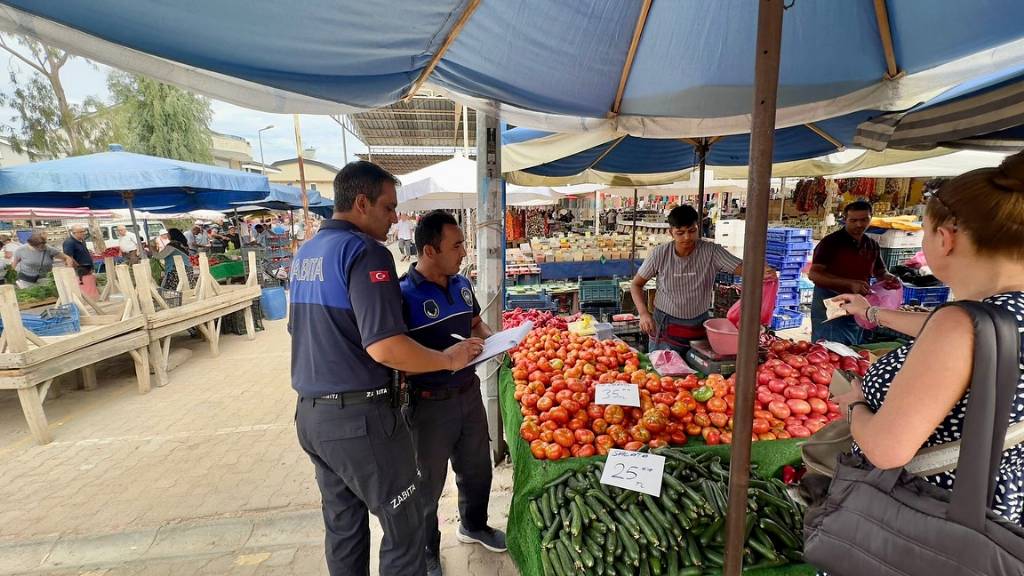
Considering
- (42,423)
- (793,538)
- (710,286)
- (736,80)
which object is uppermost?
(736,80)

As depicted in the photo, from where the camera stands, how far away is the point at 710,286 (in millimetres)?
3900

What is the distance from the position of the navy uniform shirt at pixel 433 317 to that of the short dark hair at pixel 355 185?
22.2 inches

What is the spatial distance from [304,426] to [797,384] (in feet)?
9.65

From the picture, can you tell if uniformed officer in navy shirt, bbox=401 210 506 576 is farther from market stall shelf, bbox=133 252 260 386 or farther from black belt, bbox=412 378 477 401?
market stall shelf, bbox=133 252 260 386

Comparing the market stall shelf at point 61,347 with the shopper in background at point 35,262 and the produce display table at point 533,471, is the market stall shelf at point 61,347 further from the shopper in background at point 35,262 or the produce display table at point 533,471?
the produce display table at point 533,471

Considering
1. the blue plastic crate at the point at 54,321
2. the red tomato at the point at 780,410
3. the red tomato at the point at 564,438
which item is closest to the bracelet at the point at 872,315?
the red tomato at the point at 780,410

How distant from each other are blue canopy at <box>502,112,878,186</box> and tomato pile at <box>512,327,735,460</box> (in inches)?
68.1

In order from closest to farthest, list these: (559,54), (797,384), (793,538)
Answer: (793,538) → (559,54) → (797,384)

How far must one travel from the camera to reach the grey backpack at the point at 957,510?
955 millimetres

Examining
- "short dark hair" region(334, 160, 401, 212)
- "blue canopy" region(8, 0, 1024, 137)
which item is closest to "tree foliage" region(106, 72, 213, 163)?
"blue canopy" region(8, 0, 1024, 137)

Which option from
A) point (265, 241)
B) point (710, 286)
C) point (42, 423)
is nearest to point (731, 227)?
point (710, 286)

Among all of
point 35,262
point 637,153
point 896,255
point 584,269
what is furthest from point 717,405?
point 35,262

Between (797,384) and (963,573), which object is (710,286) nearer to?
(797,384)

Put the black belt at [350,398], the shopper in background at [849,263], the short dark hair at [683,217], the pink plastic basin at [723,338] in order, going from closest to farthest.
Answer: the black belt at [350,398], the pink plastic basin at [723,338], the short dark hair at [683,217], the shopper in background at [849,263]
